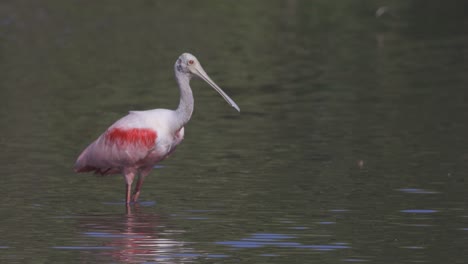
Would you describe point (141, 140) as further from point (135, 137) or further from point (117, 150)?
point (117, 150)

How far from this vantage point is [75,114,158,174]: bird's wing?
14.0 metres

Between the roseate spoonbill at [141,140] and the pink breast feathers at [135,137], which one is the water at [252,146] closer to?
the roseate spoonbill at [141,140]

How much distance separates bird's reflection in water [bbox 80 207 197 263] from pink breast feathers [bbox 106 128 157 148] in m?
0.68

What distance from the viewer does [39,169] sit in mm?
16375

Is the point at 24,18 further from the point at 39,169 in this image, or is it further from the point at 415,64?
the point at 39,169

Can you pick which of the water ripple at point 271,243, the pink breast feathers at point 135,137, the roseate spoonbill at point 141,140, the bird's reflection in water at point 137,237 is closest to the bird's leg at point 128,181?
the roseate spoonbill at point 141,140

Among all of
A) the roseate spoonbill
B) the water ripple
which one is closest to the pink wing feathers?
the roseate spoonbill

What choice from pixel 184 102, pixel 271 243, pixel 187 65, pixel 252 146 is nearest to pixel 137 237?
pixel 271 243

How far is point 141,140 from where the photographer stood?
14.0 m

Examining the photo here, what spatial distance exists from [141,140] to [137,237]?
1.48m

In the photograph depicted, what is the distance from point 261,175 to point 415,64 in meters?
12.1

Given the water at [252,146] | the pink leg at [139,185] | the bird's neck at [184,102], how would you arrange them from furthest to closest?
1. the pink leg at [139,185]
2. the bird's neck at [184,102]
3. the water at [252,146]

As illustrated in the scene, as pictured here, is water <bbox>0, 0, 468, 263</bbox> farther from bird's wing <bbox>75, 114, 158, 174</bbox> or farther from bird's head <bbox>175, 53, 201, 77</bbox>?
bird's head <bbox>175, 53, 201, 77</bbox>

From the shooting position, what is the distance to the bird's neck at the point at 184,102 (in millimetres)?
14125
